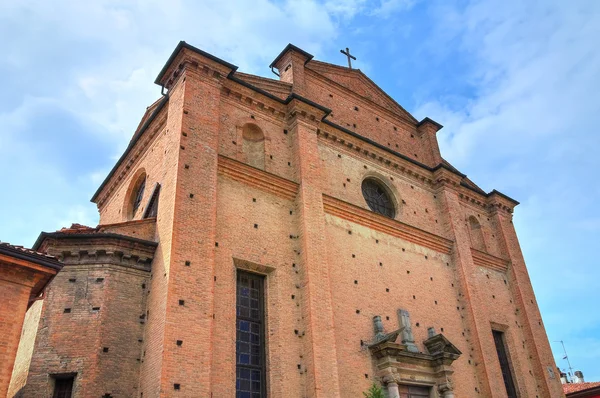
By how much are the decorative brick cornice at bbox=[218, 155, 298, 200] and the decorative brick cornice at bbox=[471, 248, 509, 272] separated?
27.2 ft

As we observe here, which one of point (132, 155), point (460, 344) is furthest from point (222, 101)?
point (460, 344)

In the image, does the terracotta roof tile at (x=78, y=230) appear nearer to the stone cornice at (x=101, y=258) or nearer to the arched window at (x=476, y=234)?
the stone cornice at (x=101, y=258)

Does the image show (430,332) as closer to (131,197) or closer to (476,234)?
(476,234)

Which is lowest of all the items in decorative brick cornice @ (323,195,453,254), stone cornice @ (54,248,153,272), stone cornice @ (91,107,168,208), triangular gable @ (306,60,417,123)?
stone cornice @ (54,248,153,272)

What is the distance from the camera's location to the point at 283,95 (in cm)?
1653

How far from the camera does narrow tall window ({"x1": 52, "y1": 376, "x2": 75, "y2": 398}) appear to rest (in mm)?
10539

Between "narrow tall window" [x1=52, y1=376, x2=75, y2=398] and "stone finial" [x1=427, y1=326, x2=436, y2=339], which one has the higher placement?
"stone finial" [x1=427, y1=326, x2=436, y2=339]

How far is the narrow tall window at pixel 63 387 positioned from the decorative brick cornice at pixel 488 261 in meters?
13.8

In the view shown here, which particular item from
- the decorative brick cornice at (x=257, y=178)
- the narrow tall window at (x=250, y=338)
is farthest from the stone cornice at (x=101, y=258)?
the decorative brick cornice at (x=257, y=178)

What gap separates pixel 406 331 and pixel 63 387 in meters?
8.70

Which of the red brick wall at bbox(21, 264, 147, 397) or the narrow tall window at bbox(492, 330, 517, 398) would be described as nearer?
the red brick wall at bbox(21, 264, 147, 397)

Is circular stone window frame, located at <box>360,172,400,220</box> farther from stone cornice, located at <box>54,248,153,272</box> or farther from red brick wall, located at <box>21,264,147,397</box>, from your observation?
red brick wall, located at <box>21,264,147,397</box>

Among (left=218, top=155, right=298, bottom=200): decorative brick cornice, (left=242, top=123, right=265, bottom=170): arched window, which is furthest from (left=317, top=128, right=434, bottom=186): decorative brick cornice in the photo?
(left=218, top=155, right=298, bottom=200): decorative brick cornice

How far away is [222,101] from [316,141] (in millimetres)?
3025
